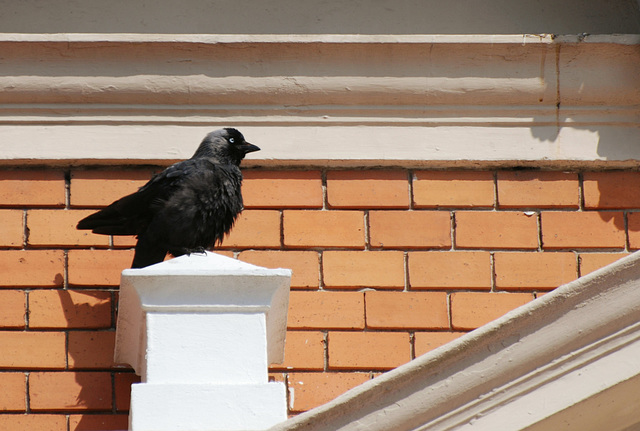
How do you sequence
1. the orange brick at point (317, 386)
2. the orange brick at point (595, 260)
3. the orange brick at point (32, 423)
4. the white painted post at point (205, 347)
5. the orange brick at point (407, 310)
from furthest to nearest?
the orange brick at point (595, 260) → the orange brick at point (407, 310) → the orange brick at point (317, 386) → the orange brick at point (32, 423) → the white painted post at point (205, 347)

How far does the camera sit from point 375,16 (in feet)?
13.6

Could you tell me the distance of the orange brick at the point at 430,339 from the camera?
145 inches

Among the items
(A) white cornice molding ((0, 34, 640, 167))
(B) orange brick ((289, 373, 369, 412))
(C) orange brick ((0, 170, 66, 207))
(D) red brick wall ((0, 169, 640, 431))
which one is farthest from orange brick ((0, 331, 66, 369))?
(B) orange brick ((289, 373, 369, 412))

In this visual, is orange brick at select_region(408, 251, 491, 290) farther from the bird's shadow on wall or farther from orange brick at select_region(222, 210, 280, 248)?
the bird's shadow on wall

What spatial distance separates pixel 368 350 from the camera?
3658mm

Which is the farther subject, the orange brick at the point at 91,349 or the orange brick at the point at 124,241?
the orange brick at the point at 124,241

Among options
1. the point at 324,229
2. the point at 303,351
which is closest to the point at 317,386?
the point at 303,351

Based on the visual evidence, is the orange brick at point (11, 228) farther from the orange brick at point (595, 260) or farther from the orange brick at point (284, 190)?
the orange brick at point (595, 260)

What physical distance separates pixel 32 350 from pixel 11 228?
445mm

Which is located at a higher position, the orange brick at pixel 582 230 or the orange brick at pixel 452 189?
the orange brick at pixel 452 189

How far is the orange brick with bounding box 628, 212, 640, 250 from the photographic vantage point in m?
3.84

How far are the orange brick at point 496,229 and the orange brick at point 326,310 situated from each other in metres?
0.43

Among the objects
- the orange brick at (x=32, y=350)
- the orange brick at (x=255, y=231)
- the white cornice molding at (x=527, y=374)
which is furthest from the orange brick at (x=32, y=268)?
the white cornice molding at (x=527, y=374)

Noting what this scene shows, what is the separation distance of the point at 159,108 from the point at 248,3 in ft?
1.87
